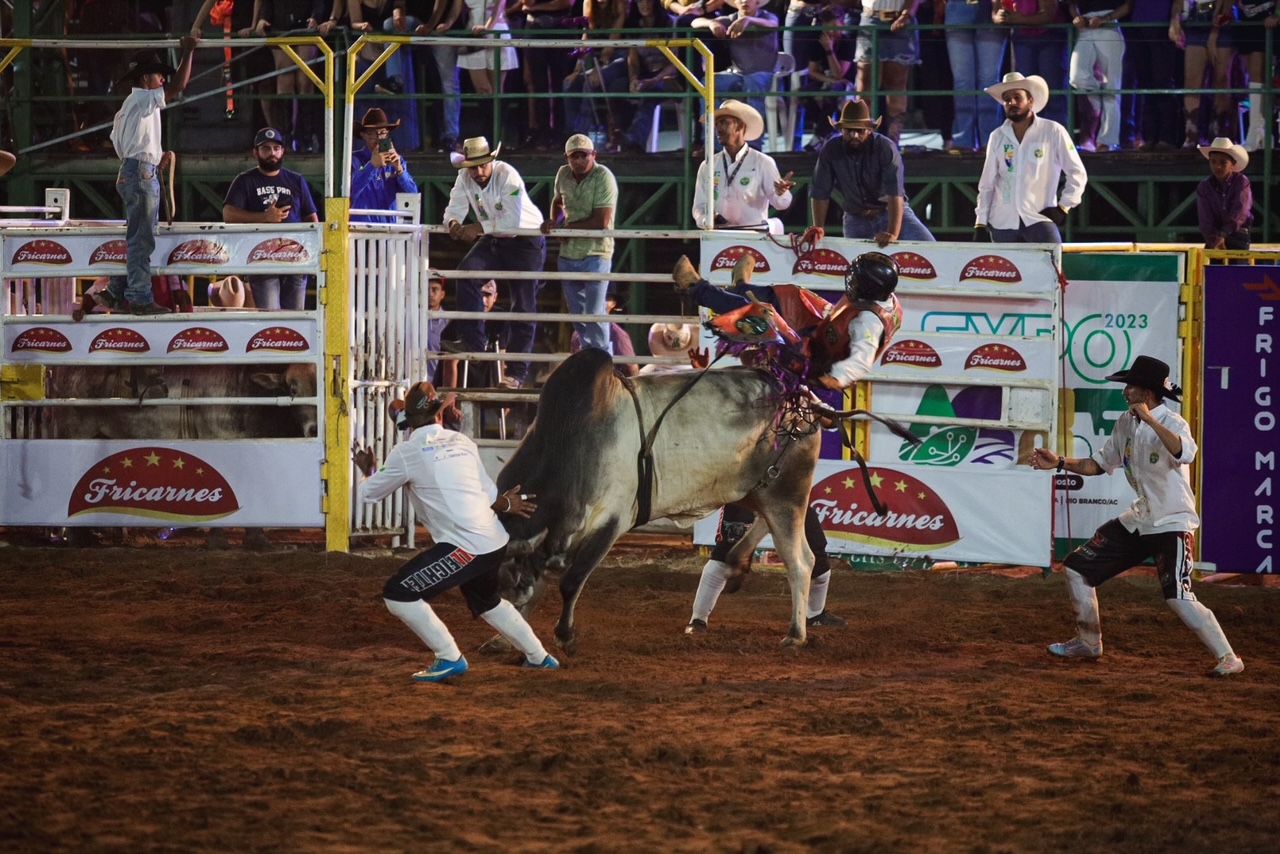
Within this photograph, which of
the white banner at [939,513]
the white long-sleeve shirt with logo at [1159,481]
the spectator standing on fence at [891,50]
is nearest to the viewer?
the white long-sleeve shirt with logo at [1159,481]

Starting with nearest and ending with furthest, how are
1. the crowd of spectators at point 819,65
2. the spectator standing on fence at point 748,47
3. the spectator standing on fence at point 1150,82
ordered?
the crowd of spectators at point 819,65 → the spectator standing on fence at point 1150,82 → the spectator standing on fence at point 748,47

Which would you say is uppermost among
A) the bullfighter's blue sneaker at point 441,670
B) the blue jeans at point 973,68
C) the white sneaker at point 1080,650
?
the blue jeans at point 973,68

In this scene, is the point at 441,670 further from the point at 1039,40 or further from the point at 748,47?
the point at 1039,40

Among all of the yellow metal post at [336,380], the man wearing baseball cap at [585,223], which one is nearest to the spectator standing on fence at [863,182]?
the man wearing baseball cap at [585,223]

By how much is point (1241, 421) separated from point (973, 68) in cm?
542

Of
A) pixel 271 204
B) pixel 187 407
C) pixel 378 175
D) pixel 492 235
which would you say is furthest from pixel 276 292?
pixel 492 235

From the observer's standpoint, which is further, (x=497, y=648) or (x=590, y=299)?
(x=590, y=299)

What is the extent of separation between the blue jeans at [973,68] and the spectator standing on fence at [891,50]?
1.31 ft

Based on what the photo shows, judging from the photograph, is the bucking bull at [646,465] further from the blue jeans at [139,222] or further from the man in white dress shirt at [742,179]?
the blue jeans at [139,222]

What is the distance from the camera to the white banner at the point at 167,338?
1277 centimetres

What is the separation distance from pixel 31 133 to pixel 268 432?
751 cm

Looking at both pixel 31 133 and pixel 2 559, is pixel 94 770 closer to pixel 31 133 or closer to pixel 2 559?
pixel 2 559

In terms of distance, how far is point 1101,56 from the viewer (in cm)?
1542

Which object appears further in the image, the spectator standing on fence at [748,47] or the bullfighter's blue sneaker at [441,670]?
the spectator standing on fence at [748,47]
